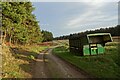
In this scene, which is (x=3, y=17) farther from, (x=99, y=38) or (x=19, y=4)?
(x=99, y=38)

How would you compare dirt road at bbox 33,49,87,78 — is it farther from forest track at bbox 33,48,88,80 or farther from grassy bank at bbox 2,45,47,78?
grassy bank at bbox 2,45,47,78

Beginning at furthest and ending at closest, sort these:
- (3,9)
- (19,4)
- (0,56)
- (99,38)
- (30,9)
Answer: (30,9), (19,4), (99,38), (3,9), (0,56)

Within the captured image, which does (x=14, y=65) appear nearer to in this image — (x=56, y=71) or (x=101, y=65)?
(x=56, y=71)

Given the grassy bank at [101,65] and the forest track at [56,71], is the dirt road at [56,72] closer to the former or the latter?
the forest track at [56,71]

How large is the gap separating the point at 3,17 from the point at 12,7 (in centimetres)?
220

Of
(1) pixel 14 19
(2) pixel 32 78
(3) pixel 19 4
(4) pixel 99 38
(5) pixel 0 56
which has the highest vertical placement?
(3) pixel 19 4

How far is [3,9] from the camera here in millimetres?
31500

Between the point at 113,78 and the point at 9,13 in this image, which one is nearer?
the point at 113,78

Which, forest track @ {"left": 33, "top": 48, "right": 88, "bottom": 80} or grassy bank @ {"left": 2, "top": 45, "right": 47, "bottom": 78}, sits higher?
grassy bank @ {"left": 2, "top": 45, "right": 47, "bottom": 78}

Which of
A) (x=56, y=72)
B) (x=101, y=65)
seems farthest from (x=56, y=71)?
(x=101, y=65)

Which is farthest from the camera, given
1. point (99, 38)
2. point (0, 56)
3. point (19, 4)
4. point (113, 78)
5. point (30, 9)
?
point (30, 9)

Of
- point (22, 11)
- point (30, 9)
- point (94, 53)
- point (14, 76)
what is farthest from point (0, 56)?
point (30, 9)

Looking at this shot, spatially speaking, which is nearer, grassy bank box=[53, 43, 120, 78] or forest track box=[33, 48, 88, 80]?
grassy bank box=[53, 43, 120, 78]

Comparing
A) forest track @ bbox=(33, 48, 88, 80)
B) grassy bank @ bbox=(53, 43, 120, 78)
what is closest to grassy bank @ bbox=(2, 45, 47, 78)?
forest track @ bbox=(33, 48, 88, 80)
